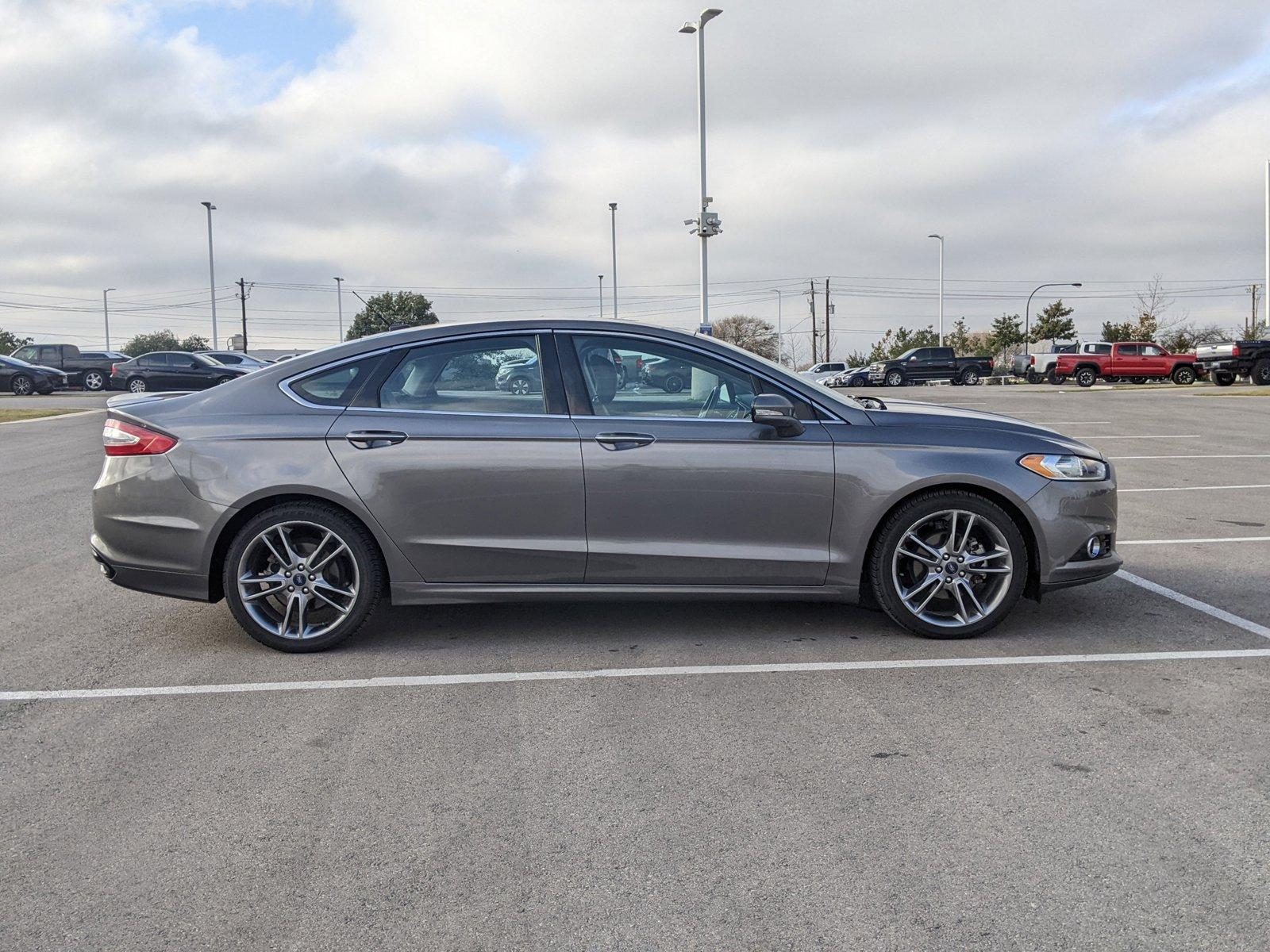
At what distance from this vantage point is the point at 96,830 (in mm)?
3531

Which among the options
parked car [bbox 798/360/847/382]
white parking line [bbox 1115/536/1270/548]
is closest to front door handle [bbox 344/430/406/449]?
white parking line [bbox 1115/536/1270/548]

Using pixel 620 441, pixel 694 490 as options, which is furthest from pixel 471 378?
pixel 694 490

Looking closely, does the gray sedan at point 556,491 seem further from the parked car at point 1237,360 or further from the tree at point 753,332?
the tree at point 753,332

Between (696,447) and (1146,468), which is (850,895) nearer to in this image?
(696,447)

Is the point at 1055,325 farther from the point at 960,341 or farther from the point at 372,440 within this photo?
the point at 372,440

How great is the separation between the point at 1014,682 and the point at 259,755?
3.04 m

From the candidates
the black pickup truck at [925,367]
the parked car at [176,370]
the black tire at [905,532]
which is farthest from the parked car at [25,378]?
the black tire at [905,532]

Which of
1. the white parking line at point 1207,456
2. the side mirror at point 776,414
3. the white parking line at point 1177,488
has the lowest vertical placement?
the white parking line at point 1177,488

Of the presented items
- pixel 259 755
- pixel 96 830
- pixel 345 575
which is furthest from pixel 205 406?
pixel 96 830

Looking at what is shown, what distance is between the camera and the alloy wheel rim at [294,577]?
5.51 metres

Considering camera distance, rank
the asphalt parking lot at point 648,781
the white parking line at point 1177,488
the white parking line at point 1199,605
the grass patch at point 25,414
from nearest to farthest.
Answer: the asphalt parking lot at point 648,781, the white parking line at point 1199,605, the white parking line at point 1177,488, the grass patch at point 25,414

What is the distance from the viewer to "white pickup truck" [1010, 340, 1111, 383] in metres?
47.8

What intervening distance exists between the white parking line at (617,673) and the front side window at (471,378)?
1.26 m

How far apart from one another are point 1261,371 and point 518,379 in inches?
1553
